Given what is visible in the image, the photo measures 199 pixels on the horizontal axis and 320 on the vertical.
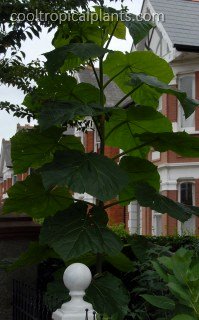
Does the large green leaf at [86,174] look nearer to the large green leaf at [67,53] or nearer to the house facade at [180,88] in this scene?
the large green leaf at [67,53]

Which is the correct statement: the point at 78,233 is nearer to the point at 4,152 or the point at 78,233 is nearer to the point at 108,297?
the point at 108,297

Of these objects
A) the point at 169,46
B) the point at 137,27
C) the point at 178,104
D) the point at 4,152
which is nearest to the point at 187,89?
the point at 178,104

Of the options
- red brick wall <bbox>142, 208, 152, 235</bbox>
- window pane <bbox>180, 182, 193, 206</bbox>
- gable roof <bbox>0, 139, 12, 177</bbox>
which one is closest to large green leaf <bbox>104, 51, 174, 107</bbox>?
window pane <bbox>180, 182, 193, 206</bbox>

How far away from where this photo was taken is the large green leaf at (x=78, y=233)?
358cm

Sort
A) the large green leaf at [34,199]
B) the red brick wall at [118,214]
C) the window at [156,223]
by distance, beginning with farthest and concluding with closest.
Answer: the red brick wall at [118,214] < the window at [156,223] < the large green leaf at [34,199]

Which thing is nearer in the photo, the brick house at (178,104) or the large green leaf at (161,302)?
the large green leaf at (161,302)

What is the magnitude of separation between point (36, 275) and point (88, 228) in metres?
2.03

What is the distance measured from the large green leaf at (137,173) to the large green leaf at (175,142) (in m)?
0.19

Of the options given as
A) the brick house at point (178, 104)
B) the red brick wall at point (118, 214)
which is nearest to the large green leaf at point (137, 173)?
the brick house at point (178, 104)

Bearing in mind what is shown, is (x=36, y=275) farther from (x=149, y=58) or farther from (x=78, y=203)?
(x=149, y=58)

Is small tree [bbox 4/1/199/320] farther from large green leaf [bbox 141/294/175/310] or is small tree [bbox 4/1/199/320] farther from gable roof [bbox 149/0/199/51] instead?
gable roof [bbox 149/0/199/51]

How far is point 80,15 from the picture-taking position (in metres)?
4.64

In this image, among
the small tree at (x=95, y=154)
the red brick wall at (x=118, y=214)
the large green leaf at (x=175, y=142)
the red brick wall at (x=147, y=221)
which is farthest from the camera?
the red brick wall at (x=118, y=214)

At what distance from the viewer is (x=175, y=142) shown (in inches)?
162
